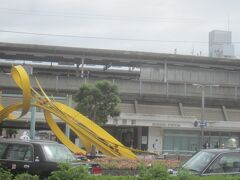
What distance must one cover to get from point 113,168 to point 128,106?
40.0 m

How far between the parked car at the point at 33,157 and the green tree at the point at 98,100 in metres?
28.4

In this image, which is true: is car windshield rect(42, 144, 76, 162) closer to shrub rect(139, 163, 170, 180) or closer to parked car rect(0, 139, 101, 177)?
parked car rect(0, 139, 101, 177)

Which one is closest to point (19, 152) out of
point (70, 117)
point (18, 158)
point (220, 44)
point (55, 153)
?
point (18, 158)

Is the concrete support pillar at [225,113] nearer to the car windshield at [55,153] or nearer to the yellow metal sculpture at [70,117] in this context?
the yellow metal sculpture at [70,117]

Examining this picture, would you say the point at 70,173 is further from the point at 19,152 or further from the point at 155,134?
the point at 155,134

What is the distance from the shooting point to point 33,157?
1304cm

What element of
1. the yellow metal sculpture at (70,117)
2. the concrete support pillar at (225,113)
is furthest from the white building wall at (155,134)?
the yellow metal sculpture at (70,117)

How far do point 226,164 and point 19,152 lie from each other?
561cm

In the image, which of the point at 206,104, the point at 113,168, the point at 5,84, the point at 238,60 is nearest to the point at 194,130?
the point at 206,104

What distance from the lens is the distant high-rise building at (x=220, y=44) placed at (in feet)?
243

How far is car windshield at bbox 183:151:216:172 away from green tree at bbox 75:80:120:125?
101ft

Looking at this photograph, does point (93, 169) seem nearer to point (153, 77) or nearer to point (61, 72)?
point (153, 77)

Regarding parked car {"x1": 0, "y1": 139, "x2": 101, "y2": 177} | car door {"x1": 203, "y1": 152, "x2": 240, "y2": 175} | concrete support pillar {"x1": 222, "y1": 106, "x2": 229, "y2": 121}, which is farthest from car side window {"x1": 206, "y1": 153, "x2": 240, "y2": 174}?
concrete support pillar {"x1": 222, "y1": 106, "x2": 229, "y2": 121}

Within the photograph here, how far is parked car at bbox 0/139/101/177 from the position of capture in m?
12.7
